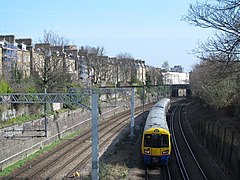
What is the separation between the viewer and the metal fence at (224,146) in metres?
18.6

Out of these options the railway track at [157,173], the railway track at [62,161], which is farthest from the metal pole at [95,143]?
the railway track at [157,173]

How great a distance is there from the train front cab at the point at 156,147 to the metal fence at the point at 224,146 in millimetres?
3460

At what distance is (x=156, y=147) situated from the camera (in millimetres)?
20203

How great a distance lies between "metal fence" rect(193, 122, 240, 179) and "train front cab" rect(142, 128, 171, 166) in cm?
346

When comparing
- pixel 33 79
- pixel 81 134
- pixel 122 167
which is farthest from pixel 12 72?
pixel 122 167

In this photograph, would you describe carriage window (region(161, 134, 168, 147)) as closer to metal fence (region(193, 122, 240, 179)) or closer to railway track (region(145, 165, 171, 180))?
railway track (region(145, 165, 171, 180))

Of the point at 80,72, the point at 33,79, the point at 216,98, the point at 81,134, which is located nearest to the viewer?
the point at 216,98

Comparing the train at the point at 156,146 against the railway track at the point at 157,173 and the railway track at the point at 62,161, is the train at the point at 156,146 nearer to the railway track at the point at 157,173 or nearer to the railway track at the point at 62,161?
the railway track at the point at 157,173

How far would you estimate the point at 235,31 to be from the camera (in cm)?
1348

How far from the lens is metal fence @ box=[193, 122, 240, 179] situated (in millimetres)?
Result: 18625

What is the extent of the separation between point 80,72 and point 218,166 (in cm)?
6093

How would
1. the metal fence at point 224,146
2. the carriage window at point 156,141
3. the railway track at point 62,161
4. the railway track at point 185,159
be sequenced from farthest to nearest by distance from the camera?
the carriage window at point 156,141
the railway track at point 185,159
the railway track at point 62,161
the metal fence at point 224,146

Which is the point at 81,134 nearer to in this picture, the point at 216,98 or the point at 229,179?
the point at 216,98

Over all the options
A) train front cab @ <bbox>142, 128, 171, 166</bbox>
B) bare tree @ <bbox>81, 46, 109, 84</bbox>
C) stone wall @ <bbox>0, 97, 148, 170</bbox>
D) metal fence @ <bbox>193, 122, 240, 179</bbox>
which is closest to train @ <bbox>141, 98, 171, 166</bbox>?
train front cab @ <bbox>142, 128, 171, 166</bbox>
